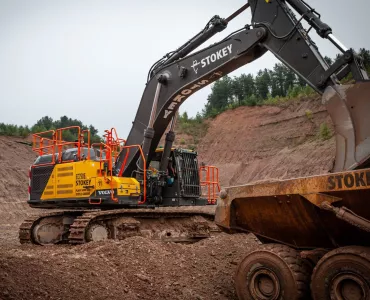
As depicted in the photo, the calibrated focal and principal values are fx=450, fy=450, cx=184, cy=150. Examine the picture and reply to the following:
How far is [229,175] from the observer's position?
2650 centimetres

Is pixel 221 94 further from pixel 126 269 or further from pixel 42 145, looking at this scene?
pixel 126 269

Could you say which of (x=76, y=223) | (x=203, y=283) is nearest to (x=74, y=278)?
(x=203, y=283)

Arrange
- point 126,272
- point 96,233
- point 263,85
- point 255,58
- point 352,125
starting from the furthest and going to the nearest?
1. point 263,85
2. point 96,233
3. point 255,58
4. point 126,272
5. point 352,125

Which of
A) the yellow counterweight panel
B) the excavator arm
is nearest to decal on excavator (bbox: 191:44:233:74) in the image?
the excavator arm

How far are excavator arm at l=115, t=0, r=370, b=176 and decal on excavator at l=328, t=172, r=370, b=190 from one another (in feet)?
4.34

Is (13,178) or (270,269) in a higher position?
(13,178)

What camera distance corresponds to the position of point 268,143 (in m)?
26.8

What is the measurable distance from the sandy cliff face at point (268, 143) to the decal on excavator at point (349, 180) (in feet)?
55.1

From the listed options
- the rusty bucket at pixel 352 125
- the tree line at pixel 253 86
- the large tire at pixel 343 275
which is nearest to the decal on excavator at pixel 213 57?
the rusty bucket at pixel 352 125

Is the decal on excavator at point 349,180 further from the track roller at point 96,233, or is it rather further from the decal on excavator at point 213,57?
the track roller at point 96,233

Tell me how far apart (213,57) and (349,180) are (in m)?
5.43

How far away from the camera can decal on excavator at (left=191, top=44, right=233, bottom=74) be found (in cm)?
901

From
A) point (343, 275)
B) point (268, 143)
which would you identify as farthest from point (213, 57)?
point (268, 143)

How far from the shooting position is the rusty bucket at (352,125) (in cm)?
577
